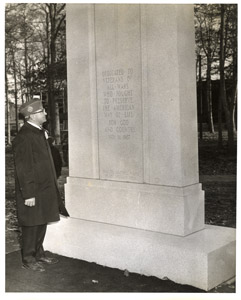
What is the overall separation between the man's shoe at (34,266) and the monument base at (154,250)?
1.42ft

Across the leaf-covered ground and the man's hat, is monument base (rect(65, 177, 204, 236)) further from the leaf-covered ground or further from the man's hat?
the leaf-covered ground

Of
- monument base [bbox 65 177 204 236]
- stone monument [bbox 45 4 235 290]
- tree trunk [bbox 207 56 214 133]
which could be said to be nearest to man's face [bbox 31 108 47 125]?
stone monument [bbox 45 4 235 290]

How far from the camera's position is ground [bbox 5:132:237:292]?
589 centimetres

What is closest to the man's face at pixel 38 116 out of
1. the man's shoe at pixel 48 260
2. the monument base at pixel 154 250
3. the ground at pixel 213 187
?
the ground at pixel 213 187

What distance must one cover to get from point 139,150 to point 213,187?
319 centimetres

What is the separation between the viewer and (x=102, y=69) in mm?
4691

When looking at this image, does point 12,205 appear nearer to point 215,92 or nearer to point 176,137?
point 176,137

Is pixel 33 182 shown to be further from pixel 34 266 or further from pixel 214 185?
pixel 214 185

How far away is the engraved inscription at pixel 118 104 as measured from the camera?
14.6 feet

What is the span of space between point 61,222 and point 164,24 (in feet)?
9.12

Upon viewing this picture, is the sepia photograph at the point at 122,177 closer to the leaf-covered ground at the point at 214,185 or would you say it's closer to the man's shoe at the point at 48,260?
the man's shoe at the point at 48,260

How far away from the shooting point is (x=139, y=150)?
14.5ft

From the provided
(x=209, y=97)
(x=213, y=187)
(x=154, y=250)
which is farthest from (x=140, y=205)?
(x=209, y=97)

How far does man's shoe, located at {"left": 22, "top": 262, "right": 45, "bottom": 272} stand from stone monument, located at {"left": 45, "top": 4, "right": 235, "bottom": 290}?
435 millimetres
